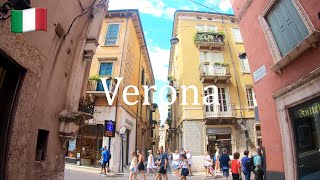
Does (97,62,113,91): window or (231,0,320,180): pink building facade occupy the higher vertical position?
(97,62,113,91): window

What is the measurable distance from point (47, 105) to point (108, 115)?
1181 cm

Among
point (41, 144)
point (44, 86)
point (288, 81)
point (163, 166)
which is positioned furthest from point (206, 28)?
point (41, 144)

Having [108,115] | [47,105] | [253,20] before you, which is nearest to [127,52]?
[108,115]

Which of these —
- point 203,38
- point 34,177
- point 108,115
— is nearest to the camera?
point 34,177

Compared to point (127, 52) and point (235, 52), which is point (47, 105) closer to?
point (127, 52)

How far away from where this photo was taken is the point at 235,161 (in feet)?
29.3

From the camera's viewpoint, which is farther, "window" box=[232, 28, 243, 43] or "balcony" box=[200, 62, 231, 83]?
"window" box=[232, 28, 243, 43]

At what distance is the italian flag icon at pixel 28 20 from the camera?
11.1 feet

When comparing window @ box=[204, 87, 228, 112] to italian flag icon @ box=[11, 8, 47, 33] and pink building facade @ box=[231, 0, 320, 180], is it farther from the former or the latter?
italian flag icon @ box=[11, 8, 47, 33]

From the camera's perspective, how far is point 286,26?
22.2 feet

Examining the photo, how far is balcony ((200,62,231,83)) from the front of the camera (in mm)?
20094

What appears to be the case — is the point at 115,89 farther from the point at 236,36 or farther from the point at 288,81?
the point at 288,81

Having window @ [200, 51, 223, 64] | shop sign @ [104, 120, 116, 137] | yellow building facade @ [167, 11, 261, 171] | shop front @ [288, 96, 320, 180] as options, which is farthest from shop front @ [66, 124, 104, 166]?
shop front @ [288, 96, 320, 180]

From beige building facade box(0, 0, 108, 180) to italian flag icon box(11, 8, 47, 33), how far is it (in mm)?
295
